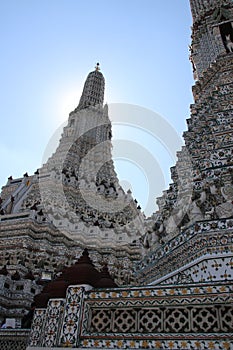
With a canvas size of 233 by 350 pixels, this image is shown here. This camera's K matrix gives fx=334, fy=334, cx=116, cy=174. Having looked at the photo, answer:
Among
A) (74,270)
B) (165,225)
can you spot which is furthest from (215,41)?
(74,270)

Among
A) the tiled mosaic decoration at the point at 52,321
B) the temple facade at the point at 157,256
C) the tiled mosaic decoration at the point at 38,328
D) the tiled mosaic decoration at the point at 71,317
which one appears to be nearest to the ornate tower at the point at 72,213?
the temple facade at the point at 157,256

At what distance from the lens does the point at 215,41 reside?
14.3m

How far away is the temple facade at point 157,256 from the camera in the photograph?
11.4 feet

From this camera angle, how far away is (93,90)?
39.7 m

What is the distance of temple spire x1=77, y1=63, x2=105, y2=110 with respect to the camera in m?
38.0

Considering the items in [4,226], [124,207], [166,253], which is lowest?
[166,253]

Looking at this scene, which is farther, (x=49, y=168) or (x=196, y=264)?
(x=49, y=168)

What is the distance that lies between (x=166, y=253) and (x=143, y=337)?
288 centimetres

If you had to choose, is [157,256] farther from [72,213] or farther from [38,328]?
[72,213]

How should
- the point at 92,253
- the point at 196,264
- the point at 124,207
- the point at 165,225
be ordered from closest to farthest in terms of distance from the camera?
the point at 196,264 → the point at 165,225 → the point at 92,253 → the point at 124,207

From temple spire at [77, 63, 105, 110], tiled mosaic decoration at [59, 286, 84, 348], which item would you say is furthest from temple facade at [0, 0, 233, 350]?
temple spire at [77, 63, 105, 110]

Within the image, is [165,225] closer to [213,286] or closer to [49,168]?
[213,286]

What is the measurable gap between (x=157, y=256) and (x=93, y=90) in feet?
116

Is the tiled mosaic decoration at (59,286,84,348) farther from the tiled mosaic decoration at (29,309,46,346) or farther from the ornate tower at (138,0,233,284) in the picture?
the ornate tower at (138,0,233,284)
